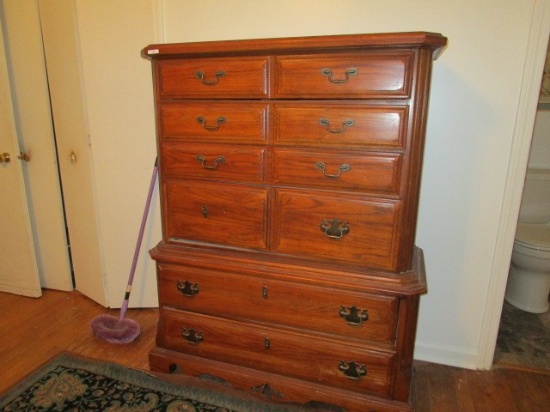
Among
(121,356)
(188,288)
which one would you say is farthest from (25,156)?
(188,288)

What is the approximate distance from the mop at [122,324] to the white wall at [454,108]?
92cm

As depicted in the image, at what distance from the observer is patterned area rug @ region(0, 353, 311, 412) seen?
1554 millimetres

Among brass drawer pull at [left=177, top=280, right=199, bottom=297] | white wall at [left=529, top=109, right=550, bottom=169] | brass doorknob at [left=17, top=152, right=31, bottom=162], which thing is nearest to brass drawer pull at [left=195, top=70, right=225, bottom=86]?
brass drawer pull at [left=177, top=280, right=199, bottom=297]

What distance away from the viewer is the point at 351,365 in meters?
1.42

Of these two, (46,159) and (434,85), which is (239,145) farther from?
(46,159)

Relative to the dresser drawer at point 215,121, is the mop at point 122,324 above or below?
below

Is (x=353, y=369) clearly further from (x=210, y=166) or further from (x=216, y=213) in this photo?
(x=210, y=166)

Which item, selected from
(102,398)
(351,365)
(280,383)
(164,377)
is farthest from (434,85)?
(102,398)

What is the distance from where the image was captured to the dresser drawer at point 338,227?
4.29 ft

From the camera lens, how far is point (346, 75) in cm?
124

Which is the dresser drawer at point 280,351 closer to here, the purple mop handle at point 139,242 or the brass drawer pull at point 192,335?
the brass drawer pull at point 192,335

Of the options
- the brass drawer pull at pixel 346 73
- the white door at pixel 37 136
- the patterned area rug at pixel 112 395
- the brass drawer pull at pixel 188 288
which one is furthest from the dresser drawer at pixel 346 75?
the white door at pixel 37 136

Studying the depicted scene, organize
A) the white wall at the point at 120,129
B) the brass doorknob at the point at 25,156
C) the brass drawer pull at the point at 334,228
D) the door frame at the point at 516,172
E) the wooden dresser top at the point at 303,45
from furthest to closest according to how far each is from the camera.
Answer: the brass doorknob at the point at 25,156 < the white wall at the point at 120,129 < the door frame at the point at 516,172 < the brass drawer pull at the point at 334,228 < the wooden dresser top at the point at 303,45

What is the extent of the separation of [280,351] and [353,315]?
356 millimetres
